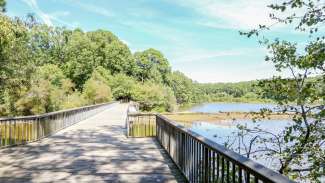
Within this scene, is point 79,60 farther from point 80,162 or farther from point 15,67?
point 80,162

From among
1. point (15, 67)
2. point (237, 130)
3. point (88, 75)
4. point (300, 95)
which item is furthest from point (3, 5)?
point (88, 75)

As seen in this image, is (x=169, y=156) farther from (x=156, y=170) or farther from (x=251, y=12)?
(x=251, y=12)

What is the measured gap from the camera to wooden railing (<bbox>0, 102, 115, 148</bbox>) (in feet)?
30.9

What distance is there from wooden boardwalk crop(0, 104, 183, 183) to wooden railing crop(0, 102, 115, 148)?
0.71m

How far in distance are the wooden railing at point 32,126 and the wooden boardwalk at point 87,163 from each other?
713 millimetres

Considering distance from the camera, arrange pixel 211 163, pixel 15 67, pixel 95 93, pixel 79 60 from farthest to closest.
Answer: pixel 79 60
pixel 95 93
pixel 15 67
pixel 211 163

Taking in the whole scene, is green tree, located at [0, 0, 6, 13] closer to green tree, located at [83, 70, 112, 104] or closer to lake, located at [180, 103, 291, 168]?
lake, located at [180, 103, 291, 168]

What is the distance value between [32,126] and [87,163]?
13.9 ft

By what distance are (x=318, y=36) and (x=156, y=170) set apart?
10.9 feet

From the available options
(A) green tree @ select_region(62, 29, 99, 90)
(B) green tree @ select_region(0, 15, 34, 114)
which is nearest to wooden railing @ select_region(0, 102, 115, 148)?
(B) green tree @ select_region(0, 15, 34, 114)

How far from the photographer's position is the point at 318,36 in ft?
16.8

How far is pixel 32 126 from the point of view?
10.4m

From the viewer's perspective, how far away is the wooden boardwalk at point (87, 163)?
5.61m

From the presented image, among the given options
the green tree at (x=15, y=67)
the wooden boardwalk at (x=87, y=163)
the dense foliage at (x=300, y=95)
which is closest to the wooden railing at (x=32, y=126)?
the wooden boardwalk at (x=87, y=163)
